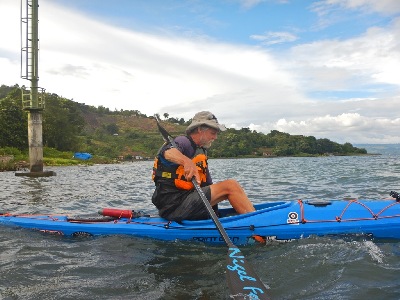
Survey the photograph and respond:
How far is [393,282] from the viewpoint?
3.85 m

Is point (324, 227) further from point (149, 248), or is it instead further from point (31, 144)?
point (31, 144)

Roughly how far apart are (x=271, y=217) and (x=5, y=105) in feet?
121

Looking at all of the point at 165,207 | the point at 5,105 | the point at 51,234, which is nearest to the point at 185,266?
the point at 165,207

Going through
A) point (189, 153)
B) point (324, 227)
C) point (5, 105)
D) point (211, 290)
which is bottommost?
point (211, 290)

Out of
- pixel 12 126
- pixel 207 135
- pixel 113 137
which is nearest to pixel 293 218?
pixel 207 135

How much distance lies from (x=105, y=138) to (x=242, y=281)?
92.8 meters

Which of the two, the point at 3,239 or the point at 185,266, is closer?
the point at 185,266

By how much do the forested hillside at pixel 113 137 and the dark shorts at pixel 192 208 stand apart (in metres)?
18.1

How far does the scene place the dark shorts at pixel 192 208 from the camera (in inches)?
225

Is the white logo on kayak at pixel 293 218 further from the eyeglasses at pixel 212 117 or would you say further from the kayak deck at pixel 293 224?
the eyeglasses at pixel 212 117

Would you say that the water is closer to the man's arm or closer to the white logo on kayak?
the white logo on kayak

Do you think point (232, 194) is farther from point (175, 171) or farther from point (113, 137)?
point (113, 137)

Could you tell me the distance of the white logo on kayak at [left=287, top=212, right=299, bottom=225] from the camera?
555cm

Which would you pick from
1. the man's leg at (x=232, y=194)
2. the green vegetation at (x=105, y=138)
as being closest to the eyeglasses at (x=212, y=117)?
the man's leg at (x=232, y=194)
